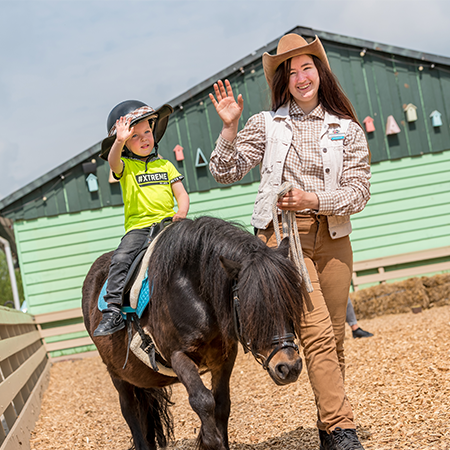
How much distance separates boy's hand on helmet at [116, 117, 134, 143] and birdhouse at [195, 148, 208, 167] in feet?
25.0

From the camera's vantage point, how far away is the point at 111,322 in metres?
3.17

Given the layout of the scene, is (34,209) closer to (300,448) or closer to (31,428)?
(31,428)

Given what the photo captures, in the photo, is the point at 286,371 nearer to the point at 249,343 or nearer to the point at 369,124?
the point at 249,343

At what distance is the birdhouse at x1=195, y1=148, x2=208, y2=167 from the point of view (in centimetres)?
1105

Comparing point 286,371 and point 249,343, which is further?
point 249,343

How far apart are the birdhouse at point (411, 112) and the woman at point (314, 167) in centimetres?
884

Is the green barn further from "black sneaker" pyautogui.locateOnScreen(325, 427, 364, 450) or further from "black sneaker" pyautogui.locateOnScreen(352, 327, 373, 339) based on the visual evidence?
"black sneaker" pyautogui.locateOnScreen(325, 427, 364, 450)

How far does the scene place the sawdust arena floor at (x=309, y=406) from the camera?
3.44 meters

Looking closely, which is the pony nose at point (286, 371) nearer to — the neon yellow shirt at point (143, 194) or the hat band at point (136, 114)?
the neon yellow shirt at point (143, 194)

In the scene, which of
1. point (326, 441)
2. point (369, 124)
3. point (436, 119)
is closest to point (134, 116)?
point (326, 441)

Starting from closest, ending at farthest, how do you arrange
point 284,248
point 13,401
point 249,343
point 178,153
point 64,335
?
point 249,343, point 284,248, point 13,401, point 64,335, point 178,153

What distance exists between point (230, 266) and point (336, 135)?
1.09m

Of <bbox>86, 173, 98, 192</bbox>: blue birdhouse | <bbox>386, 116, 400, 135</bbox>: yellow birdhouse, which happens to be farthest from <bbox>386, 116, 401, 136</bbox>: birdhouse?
<bbox>86, 173, 98, 192</bbox>: blue birdhouse

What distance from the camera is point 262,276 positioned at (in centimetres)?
239
